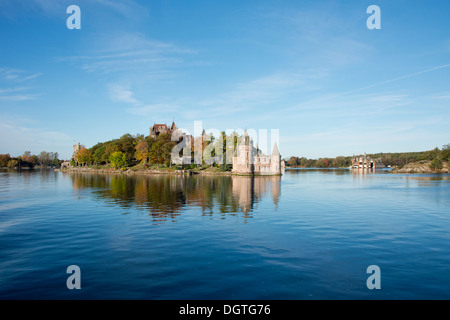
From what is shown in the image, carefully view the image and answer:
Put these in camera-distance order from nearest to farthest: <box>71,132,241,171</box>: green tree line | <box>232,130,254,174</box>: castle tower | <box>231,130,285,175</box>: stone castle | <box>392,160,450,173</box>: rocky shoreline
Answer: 1. <box>232,130,254,174</box>: castle tower
2. <box>231,130,285,175</box>: stone castle
3. <box>71,132,241,171</box>: green tree line
4. <box>392,160,450,173</box>: rocky shoreline

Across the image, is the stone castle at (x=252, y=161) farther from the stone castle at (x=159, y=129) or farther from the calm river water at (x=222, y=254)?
the calm river water at (x=222, y=254)

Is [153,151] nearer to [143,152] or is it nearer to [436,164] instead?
[143,152]

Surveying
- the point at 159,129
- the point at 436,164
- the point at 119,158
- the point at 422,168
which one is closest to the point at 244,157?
the point at 119,158

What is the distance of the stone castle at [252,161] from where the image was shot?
370 feet

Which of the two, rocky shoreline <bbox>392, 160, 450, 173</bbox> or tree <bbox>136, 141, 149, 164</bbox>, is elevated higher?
tree <bbox>136, 141, 149, 164</bbox>

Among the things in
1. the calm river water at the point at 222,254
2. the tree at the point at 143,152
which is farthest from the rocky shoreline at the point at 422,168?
the calm river water at the point at 222,254

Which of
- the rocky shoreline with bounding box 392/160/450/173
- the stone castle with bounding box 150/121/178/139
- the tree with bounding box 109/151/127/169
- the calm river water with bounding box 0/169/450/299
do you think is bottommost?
the calm river water with bounding box 0/169/450/299

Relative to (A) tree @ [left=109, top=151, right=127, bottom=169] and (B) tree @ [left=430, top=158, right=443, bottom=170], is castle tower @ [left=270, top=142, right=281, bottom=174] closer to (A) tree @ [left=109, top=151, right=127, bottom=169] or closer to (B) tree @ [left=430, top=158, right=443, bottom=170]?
(A) tree @ [left=109, top=151, right=127, bottom=169]

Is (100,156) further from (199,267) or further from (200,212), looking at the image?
(199,267)

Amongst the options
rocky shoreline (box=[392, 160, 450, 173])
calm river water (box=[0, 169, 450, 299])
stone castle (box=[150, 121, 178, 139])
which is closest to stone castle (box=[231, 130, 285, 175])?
stone castle (box=[150, 121, 178, 139])

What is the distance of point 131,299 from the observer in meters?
10.7

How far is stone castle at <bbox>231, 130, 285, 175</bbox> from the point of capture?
113 metres

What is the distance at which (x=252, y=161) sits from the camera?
117562 mm
